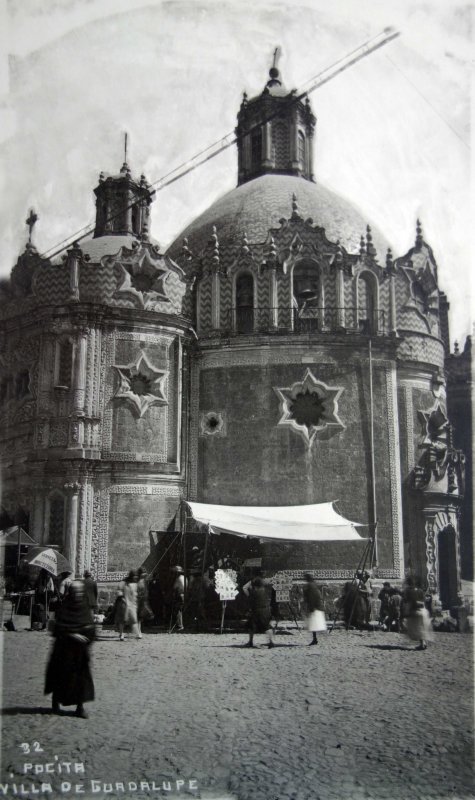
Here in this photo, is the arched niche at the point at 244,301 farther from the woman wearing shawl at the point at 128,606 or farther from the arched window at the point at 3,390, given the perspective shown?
the woman wearing shawl at the point at 128,606

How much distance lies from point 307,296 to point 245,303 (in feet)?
5.77

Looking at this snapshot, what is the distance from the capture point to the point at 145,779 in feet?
27.0

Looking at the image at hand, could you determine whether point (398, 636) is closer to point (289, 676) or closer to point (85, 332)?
point (289, 676)

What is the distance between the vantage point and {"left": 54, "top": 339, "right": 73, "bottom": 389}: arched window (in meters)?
21.0

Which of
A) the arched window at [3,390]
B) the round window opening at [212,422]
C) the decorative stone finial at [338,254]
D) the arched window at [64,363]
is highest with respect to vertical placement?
the decorative stone finial at [338,254]

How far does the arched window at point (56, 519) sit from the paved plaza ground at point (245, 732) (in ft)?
25.7

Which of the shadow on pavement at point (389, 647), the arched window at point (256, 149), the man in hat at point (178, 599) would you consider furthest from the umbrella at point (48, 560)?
the arched window at point (256, 149)

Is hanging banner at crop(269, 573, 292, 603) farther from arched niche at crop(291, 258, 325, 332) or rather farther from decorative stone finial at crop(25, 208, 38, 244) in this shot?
decorative stone finial at crop(25, 208, 38, 244)

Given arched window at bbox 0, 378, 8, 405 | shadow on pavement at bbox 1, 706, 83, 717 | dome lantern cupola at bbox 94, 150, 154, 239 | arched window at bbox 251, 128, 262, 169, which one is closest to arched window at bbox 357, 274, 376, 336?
dome lantern cupola at bbox 94, 150, 154, 239

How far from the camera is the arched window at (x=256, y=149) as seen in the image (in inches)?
1175

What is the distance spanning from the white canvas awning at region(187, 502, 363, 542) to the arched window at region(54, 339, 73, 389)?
4.78 m

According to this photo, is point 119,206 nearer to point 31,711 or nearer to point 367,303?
point 367,303

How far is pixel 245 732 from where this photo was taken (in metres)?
9.28

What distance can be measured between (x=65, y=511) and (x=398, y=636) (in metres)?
8.56
